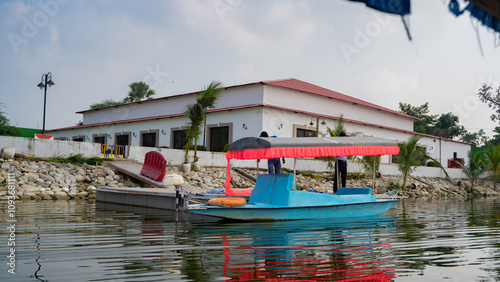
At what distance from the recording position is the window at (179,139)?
29.5 m

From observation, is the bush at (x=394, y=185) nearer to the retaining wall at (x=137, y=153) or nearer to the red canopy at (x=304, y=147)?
the retaining wall at (x=137, y=153)

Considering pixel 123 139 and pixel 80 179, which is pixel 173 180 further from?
pixel 123 139

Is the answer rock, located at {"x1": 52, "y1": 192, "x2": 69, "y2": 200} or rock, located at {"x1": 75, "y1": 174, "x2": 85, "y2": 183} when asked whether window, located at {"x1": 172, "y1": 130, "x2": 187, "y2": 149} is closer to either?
rock, located at {"x1": 75, "y1": 174, "x2": 85, "y2": 183}

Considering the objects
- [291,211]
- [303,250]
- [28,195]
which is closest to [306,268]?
[303,250]

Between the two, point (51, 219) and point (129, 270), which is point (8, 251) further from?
point (51, 219)

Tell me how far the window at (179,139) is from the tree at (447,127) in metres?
37.0

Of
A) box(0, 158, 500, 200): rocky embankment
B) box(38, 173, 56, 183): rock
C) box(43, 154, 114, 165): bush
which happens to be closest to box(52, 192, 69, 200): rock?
box(0, 158, 500, 200): rocky embankment

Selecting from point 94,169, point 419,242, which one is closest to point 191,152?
point 94,169

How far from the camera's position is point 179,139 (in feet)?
97.9

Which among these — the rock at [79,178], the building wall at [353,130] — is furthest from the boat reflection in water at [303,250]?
the building wall at [353,130]

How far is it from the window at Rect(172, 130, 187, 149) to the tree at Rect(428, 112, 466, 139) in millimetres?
37048

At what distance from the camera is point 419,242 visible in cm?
759

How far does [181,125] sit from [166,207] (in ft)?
57.3

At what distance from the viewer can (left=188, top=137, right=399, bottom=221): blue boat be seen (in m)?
9.77
